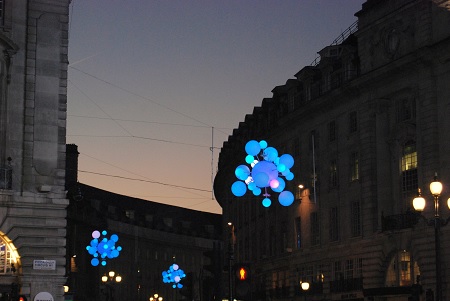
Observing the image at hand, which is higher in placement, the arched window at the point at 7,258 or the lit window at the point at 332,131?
the lit window at the point at 332,131

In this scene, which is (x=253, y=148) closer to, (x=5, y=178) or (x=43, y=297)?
(x=43, y=297)

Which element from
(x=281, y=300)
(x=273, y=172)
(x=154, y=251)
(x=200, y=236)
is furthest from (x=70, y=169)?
(x=273, y=172)

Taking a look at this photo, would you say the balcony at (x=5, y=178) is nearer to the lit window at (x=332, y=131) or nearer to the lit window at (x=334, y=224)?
the lit window at (x=334, y=224)

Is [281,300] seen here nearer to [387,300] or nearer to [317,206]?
[317,206]

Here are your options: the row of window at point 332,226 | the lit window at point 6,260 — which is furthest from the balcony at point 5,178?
the row of window at point 332,226

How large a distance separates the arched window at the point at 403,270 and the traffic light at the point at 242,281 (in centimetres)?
3946

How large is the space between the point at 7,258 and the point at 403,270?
2807cm

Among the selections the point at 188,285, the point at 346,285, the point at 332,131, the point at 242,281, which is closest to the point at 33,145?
the point at 188,285

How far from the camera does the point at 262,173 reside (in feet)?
113

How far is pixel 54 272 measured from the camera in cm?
4478

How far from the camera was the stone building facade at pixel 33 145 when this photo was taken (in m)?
44.6

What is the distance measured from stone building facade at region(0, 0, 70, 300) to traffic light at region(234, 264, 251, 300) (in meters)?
20.8

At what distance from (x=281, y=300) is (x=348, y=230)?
16.0 metres

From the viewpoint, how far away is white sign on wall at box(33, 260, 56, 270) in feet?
146
